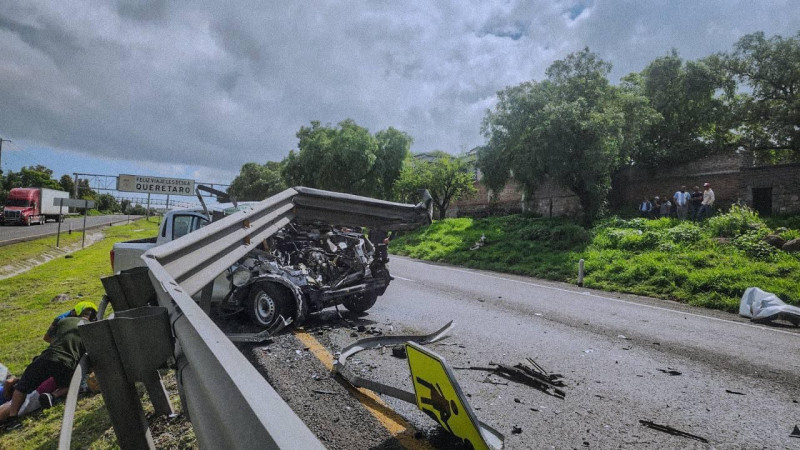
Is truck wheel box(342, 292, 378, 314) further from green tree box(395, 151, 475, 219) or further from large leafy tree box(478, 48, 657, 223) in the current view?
green tree box(395, 151, 475, 219)

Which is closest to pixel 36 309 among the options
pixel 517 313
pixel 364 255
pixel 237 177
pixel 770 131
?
pixel 364 255

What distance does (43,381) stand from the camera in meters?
3.98

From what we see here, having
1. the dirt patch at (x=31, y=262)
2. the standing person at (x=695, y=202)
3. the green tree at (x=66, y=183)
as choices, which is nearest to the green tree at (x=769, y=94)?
the standing person at (x=695, y=202)

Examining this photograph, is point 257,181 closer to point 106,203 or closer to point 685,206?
point 106,203

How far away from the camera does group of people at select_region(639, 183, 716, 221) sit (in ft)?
54.3

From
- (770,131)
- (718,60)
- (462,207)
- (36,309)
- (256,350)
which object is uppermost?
(718,60)

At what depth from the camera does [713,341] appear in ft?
18.6

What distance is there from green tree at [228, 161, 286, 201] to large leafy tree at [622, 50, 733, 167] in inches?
2072

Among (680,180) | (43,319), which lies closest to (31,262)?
(43,319)

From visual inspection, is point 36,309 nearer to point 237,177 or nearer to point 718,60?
point 718,60

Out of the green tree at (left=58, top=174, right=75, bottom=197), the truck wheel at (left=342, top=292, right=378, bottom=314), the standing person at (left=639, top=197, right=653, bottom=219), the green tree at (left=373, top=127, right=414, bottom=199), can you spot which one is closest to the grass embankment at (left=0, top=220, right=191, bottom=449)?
the truck wheel at (left=342, top=292, right=378, bottom=314)

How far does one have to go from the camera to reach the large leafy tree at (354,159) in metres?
36.0

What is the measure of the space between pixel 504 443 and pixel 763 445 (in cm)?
184

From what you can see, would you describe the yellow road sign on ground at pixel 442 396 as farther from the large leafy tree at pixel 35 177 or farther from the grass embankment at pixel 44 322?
the large leafy tree at pixel 35 177
